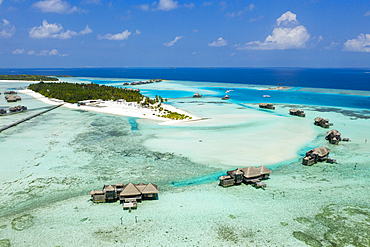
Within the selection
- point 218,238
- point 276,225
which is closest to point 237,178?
point 276,225

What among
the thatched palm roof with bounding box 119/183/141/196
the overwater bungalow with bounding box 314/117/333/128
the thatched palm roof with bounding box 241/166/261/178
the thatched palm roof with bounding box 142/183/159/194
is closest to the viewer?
the thatched palm roof with bounding box 119/183/141/196

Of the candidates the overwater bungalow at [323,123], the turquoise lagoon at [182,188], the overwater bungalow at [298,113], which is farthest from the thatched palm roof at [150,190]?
the overwater bungalow at [298,113]

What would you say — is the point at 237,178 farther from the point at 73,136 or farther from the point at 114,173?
the point at 73,136

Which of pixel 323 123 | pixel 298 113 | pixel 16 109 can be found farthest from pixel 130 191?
pixel 16 109

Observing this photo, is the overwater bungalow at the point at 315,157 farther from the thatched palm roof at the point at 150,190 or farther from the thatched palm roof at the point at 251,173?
the thatched palm roof at the point at 150,190

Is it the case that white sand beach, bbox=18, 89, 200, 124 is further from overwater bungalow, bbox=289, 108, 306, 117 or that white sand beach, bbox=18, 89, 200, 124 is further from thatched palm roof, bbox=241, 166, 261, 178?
thatched palm roof, bbox=241, 166, 261, 178

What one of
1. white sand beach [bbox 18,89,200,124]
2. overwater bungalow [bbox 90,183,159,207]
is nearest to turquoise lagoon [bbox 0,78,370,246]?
overwater bungalow [bbox 90,183,159,207]

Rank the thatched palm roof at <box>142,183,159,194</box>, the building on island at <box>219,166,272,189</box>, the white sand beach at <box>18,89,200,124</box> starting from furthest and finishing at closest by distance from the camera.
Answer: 1. the white sand beach at <box>18,89,200,124</box>
2. the building on island at <box>219,166,272,189</box>
3. the thatched palm roof at <box>142,183,159,194</box>

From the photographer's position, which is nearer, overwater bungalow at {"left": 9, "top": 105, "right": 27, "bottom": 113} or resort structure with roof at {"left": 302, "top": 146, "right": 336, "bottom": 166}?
resort structure with roof at {"left": 302, "top": 146, "right": 336, "bottom": 166}

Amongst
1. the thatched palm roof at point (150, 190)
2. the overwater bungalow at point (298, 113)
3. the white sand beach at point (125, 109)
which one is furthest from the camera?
the overwater bungalow at point (298, 113)
